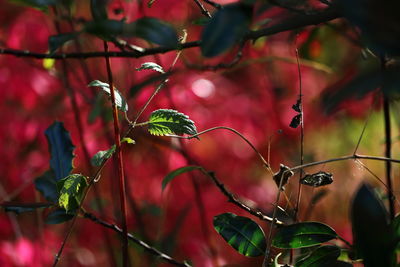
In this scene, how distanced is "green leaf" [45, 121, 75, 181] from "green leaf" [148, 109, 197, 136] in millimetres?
159

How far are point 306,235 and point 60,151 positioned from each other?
319 mm

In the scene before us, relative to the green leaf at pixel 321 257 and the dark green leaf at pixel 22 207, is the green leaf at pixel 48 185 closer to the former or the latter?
the dark green leaf at pixel 22 207

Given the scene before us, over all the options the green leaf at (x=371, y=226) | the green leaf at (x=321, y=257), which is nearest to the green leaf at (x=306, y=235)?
the green leaf at (x=321, y=257)

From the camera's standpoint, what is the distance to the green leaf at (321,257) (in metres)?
0.53

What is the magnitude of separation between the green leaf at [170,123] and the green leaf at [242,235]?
0.10 metres

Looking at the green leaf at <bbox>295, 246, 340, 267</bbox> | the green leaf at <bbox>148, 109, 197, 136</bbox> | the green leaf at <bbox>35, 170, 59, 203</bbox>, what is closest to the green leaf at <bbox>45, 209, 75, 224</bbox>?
the green leaf at <bbox>35, 170, 59, 203</bbox>

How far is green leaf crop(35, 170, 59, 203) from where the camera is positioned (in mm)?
681

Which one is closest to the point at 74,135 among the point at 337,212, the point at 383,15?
the point at 337,212

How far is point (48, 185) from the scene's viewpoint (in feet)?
2.29

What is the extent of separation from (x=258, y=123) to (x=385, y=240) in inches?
50.3

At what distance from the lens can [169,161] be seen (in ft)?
5.28

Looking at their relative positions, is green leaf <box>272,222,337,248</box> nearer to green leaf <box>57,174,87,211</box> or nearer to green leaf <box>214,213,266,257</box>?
green leaf <box>214,213,266,257</box>

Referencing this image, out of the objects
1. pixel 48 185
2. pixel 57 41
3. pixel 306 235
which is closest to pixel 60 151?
pixel 48 185

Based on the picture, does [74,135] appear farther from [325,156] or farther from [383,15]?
[383,15]
